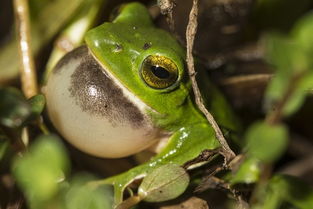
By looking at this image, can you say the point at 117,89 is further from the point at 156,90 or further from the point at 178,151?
the point at 178,151

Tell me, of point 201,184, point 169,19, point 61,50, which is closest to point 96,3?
point 61,50

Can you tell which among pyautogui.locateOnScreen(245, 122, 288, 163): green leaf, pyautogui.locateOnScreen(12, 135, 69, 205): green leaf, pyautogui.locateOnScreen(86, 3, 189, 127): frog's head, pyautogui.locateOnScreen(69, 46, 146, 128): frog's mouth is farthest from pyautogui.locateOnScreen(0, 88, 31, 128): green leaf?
pyautogui.locateOnScreen(245, 122, 288, 163): green leaf

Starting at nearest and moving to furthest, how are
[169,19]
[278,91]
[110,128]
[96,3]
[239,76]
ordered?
[278,91] < [110,128] < [169,19] < [96,3] < [239,76]

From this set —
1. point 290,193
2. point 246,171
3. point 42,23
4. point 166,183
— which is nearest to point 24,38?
point 42,23

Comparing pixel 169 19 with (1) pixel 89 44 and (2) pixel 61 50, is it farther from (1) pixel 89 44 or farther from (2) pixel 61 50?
(2) pixel 61 50

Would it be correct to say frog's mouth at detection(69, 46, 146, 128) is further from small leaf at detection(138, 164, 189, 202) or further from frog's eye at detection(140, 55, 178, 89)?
small leaf at detection(138, 164, 189, 202)

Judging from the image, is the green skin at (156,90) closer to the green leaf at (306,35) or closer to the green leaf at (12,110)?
the green leaf at (12,110)
